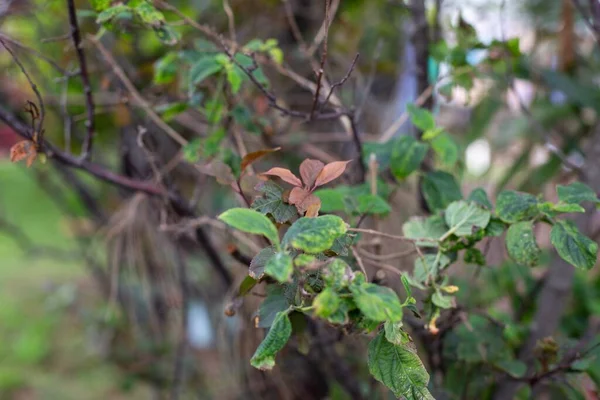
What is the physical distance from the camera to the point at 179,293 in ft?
4.03

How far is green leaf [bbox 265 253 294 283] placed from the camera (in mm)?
345

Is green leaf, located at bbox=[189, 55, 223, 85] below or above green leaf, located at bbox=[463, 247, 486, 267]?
above

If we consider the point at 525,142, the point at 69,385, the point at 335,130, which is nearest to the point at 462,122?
the point at 525,142

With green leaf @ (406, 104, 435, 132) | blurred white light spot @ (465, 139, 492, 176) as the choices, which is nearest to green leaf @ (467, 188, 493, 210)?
green leaf @ (406, 104, 435, 132)

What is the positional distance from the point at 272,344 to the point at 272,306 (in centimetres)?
A: 11

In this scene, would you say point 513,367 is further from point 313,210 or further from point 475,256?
point 313,210

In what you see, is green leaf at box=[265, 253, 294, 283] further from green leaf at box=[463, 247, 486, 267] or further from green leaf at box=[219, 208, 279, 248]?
green leaf at box=[463, 247, 486, 267]

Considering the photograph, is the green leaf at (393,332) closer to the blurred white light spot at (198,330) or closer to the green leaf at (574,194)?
the green leaf at (574,194)

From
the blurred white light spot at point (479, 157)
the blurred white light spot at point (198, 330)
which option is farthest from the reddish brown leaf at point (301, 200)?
the blurred white light spot at point (198, 330)

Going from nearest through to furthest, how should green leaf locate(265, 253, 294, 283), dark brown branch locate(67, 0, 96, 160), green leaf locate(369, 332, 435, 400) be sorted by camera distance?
green leaf locate(265, 253, 294, 283) < green leaf locate(369, 332, 435, 400) < dark brown branch locate(67, 0, 96, 160)

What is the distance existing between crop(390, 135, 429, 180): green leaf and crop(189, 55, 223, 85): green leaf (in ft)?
0.84

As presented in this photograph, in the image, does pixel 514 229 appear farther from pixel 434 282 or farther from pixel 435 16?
pixel 435 16

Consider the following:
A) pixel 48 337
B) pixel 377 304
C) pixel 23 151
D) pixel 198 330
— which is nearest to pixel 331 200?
pixel 377 304

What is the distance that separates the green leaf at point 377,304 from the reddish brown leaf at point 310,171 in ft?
0.47
